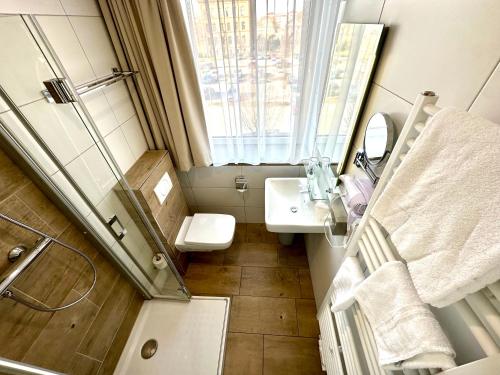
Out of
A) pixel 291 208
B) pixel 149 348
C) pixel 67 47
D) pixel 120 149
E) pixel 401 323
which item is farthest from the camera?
pixel 291 208

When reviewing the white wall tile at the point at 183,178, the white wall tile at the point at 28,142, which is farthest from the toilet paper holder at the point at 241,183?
the white wall tile at the point at 28,142

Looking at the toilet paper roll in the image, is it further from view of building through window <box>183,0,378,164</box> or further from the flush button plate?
view of building through window <box>183,0,378,164</box>

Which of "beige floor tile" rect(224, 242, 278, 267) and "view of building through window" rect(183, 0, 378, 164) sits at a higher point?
"view of building through window" rect(183, 0, 378, 164)

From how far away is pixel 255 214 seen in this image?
2.20 metres

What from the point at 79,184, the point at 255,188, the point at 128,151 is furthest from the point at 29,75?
the point at 255,188

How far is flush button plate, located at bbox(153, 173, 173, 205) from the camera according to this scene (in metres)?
1.48

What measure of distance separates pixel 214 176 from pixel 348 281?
4.45 ft

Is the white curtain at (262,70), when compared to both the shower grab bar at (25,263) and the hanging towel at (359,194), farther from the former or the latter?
the shower grab bar at (25,263)

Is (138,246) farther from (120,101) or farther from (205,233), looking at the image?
(120,101)

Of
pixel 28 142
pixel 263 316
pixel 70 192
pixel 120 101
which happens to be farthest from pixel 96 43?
pixel 263 316

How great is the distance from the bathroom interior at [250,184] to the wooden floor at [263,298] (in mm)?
14

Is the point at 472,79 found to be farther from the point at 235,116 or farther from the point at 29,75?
the point at 29,75

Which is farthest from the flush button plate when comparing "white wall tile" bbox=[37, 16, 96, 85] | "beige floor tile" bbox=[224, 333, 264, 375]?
"beige floor tile" bbox=[224, 333, 264, 375]

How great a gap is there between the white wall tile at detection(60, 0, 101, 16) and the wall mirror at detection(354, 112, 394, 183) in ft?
4.99
